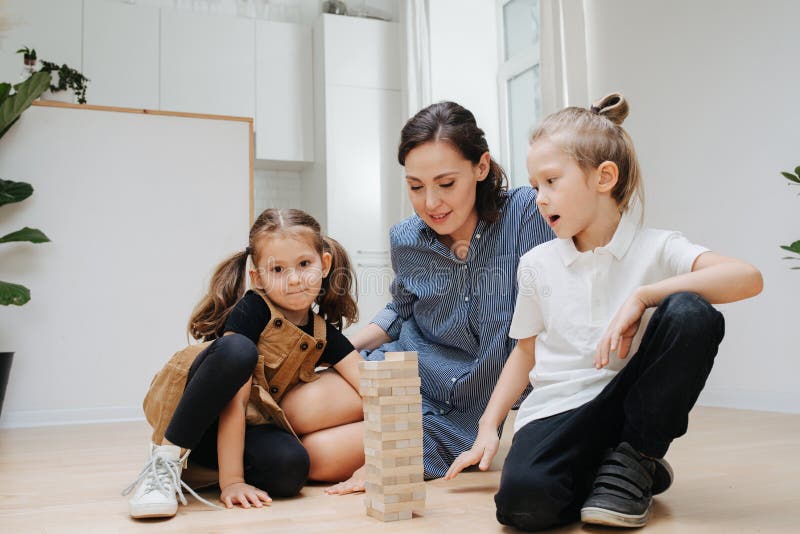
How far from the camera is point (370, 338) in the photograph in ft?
6.28

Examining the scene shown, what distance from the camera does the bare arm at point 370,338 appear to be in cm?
191

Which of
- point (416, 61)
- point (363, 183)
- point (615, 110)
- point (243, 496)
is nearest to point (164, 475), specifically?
point (243, 496)

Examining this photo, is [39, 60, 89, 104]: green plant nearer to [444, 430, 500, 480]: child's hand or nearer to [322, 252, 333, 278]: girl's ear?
[322, 252, 333, 278]: girl's ear

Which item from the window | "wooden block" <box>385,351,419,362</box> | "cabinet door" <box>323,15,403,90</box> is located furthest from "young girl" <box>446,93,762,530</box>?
"cabinet door" <box>323,15,403,90</box>

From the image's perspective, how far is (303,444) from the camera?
1.61 m

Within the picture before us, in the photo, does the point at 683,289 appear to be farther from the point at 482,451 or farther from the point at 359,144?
the point at 359,144

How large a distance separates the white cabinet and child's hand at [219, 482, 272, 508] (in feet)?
11.7

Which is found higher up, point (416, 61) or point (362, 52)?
point (362, 52)

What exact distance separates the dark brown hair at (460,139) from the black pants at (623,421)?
67cm

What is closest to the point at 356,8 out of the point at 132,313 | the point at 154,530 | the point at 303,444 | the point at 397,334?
the point at 132,313

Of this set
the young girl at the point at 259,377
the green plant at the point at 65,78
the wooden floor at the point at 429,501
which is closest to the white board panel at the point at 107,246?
the green plant at the point at 65,78

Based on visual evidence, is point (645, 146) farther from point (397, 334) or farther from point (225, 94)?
point (225, 94)

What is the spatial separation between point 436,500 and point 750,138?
2.24 m

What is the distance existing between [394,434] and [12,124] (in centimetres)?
255
